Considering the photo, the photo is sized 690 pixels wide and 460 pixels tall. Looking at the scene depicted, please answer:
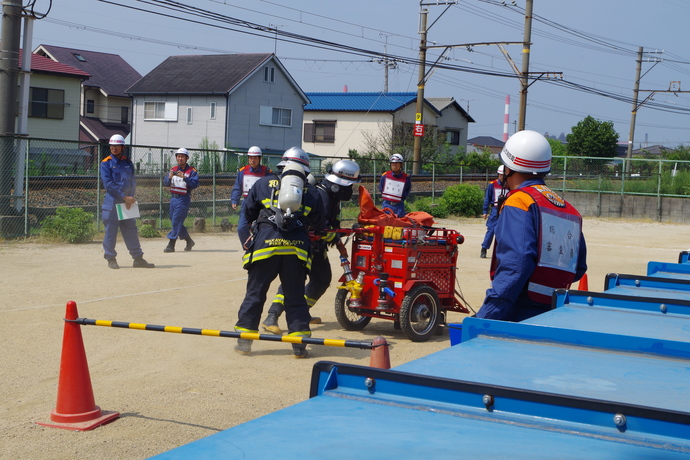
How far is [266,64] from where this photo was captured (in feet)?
152

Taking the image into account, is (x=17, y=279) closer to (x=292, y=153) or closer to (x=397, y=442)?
(x=292, y=153)

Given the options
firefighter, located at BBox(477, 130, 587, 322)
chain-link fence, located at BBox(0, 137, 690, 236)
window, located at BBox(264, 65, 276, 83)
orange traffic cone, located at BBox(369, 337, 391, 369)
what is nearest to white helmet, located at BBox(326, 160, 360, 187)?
firefighter, located at BBox(477, 130, 587, 322)

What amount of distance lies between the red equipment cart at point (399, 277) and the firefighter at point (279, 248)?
1180mm

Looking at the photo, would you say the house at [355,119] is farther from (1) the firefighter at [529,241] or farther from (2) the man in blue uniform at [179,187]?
(1) the firefighter at [529,241]

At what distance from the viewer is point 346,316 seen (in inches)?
342

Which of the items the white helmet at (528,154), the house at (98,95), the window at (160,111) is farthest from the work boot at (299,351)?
the house at (98,95)

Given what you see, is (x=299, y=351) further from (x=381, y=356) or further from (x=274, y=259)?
(x=381, y=356)

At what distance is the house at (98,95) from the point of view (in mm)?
51500

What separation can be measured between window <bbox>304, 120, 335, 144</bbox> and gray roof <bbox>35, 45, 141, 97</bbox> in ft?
44.5

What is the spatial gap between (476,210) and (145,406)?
75.5ft

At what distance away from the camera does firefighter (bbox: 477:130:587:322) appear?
419 cm

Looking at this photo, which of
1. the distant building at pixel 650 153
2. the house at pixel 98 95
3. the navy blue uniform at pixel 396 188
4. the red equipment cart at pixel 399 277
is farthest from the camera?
the distant building at pixel 650 153

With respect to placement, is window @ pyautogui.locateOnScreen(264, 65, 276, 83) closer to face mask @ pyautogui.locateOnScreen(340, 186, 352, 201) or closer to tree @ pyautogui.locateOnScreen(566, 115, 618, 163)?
tree @ pyautogui.locateOnScreen(566, 115, 618, 163)

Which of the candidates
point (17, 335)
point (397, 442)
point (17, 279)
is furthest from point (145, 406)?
point (17, 279)
